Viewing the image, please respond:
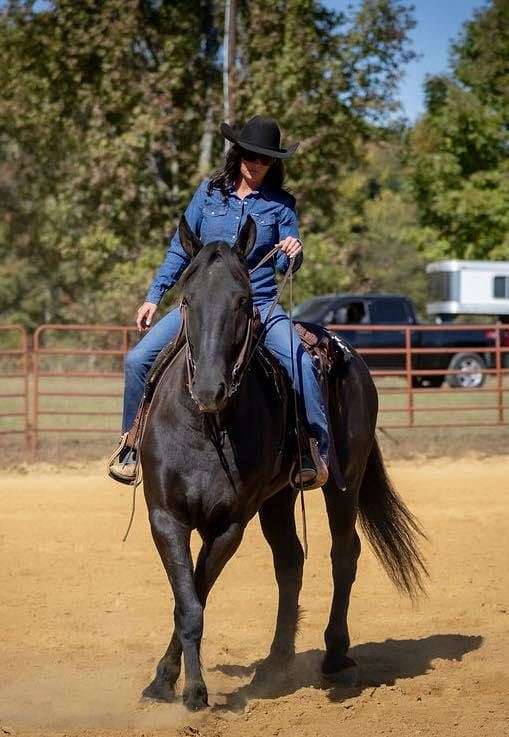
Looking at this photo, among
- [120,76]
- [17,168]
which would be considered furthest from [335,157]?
[17,168]

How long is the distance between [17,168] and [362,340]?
→ 46.6 ft

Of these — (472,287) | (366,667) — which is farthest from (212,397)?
(472,287)

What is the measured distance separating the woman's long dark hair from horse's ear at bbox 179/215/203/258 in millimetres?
570

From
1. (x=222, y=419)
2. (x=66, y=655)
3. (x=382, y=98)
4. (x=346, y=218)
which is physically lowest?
(x=66, y=655)

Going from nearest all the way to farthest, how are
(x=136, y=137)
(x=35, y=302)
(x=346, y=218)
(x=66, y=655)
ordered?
(x=66, y=655) → (x=136, y=137) → (x=346, y=218) → (x=35, y=302)

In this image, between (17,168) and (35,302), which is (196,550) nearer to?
(17,168)

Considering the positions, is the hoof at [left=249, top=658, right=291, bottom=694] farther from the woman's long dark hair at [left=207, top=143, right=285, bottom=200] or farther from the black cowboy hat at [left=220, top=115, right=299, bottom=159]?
the black cowboy hat at [left=220, top=115, right=299, bottom=159]

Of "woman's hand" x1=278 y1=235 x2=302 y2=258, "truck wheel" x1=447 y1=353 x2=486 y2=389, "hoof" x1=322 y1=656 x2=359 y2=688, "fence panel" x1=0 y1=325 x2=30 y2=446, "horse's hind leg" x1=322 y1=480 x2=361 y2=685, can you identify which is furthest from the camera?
"truck wheel" x1=447 y1=353 x2=486 y2=389

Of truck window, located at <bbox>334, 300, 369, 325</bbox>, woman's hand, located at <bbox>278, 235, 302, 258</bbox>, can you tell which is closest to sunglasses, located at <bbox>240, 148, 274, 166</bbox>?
woman's hand, located at <bbox>278, 235, 302, 258</bbox>

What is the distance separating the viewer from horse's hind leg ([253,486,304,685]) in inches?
221

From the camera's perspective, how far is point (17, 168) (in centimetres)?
3145

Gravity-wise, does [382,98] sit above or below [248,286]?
above

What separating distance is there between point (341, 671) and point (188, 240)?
2.28m

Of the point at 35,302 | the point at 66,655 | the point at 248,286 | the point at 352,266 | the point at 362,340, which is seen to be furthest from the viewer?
the point at 35,302
